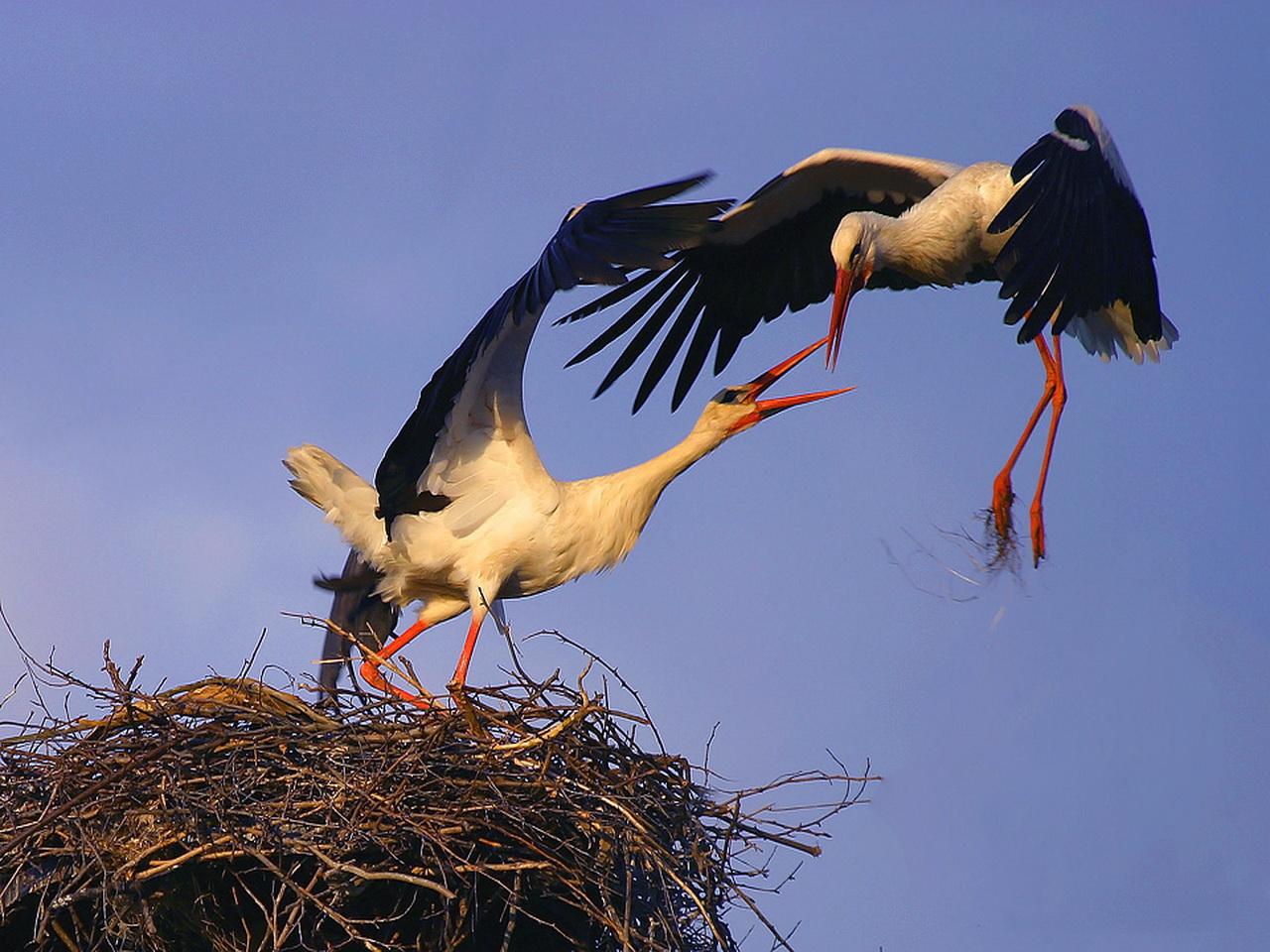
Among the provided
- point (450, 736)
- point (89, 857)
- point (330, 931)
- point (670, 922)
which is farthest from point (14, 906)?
point (670, 922)

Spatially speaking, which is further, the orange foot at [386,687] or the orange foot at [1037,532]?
the orange foot at [1037,532]

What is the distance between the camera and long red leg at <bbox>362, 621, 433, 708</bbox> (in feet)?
17.3

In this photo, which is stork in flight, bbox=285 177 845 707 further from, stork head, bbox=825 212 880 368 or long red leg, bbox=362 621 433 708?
stork head, bbox=825 212 880 368

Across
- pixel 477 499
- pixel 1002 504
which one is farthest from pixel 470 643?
pixel 1002 504

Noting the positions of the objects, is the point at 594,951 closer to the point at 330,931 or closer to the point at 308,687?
the point at 330,931

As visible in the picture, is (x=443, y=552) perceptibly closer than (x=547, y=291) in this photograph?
No

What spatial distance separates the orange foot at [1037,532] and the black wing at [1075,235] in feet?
2.29

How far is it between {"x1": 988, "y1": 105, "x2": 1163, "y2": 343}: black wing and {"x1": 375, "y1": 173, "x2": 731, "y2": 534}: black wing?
1221 millimetres

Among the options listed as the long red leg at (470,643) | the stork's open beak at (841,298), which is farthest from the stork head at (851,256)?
the long red leg at (470,643)

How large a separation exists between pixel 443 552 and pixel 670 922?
175cm

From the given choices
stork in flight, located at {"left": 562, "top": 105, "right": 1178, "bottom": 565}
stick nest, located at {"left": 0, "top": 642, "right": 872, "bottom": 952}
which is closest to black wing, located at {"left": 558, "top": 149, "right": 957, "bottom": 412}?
stork in flight, located at {"left": 562, "top": 105, "right": 1178, "bottom": 565}

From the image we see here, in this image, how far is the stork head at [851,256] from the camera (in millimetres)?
7328

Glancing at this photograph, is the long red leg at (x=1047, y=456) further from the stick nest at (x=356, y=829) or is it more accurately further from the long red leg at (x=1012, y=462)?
the stick nest at (x=356, y=829)

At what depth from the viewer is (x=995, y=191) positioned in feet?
24.4
